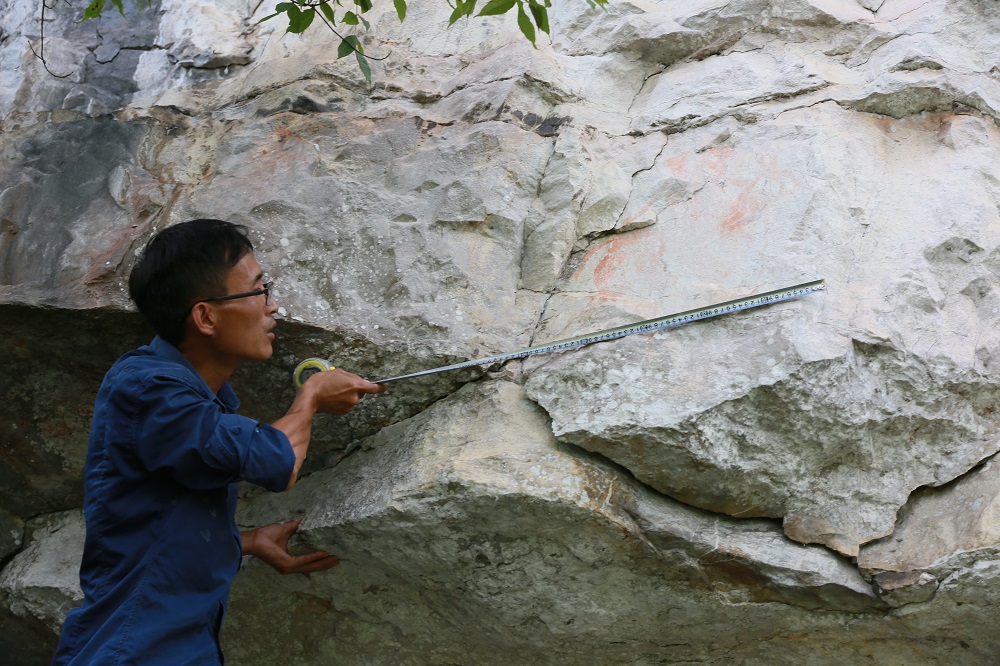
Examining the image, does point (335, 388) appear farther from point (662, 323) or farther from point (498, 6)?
point (498, 6)

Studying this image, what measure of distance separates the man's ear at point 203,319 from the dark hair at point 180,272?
22 millimetres

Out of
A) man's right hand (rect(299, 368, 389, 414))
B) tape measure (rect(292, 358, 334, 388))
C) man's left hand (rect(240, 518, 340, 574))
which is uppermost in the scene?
man's right hand (rect(299, 368, 389, 414))

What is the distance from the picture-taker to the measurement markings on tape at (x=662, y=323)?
Answer: 7.75ft

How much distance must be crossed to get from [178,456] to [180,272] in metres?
0.46

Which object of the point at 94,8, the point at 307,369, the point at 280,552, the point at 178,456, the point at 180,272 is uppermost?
the point at 94,8

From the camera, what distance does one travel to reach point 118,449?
213 cm

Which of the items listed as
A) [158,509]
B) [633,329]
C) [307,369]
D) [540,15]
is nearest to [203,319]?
[307,369]

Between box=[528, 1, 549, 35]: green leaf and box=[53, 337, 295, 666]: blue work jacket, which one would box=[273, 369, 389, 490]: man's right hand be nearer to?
box=[53, 337, 295, 666]: blue work jacket

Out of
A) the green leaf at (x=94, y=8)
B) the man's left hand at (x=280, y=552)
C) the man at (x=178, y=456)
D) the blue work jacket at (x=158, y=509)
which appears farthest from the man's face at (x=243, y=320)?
the green leaf at (x=94, y=8)

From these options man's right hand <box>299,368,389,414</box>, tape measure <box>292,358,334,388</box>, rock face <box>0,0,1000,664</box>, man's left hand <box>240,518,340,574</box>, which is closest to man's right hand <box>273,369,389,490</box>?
man's right hand <box>299,368,389,414</box>

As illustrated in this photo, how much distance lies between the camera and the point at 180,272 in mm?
2281

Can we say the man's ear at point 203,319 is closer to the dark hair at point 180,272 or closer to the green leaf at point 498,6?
the dark hair at point 180,272

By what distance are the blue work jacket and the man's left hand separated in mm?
314

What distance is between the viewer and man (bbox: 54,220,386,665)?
2055mm
